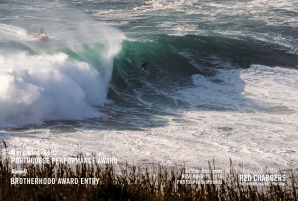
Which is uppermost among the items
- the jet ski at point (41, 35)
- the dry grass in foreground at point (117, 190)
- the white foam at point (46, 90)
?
the jet ski at point (41, 35)

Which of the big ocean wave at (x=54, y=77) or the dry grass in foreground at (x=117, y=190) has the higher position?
the big ocean wave at (x=54, y=77)

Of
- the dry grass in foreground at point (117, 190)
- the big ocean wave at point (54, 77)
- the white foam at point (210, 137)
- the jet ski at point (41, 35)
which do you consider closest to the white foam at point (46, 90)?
the big ocean wave at point (54, 77)

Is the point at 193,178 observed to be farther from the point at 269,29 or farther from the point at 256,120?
the point at 269,29

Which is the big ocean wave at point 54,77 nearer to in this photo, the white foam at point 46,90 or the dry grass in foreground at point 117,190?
the white foam at point 46,90

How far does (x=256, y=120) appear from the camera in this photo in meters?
19.3

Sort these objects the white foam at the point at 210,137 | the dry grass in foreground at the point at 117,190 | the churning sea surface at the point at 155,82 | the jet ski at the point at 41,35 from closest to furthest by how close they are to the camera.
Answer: the dry grass in foreground at the point at 117,190 < the white foam at the point at 210,137 < the churning sea surface at the point at 155,82 < the jet ski at the point at 41,35

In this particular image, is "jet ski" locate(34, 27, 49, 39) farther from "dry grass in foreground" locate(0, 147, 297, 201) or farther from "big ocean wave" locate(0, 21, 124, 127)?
"dry grass in foreground" locate(0, 147, 297, 201)

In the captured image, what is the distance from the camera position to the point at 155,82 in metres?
26.4

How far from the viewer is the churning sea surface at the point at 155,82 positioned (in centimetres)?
1566

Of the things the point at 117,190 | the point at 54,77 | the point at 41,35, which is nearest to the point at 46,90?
the point at 54,77

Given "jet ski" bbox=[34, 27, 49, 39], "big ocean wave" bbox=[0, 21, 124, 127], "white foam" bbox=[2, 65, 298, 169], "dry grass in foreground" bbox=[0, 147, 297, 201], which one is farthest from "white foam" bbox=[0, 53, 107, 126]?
"dry grass in foreground" bbox=[0, 147, 297, 201]

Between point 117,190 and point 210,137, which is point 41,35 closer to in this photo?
point 210,137

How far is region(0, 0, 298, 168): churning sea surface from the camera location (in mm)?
15664

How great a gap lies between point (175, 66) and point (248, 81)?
4078mm
